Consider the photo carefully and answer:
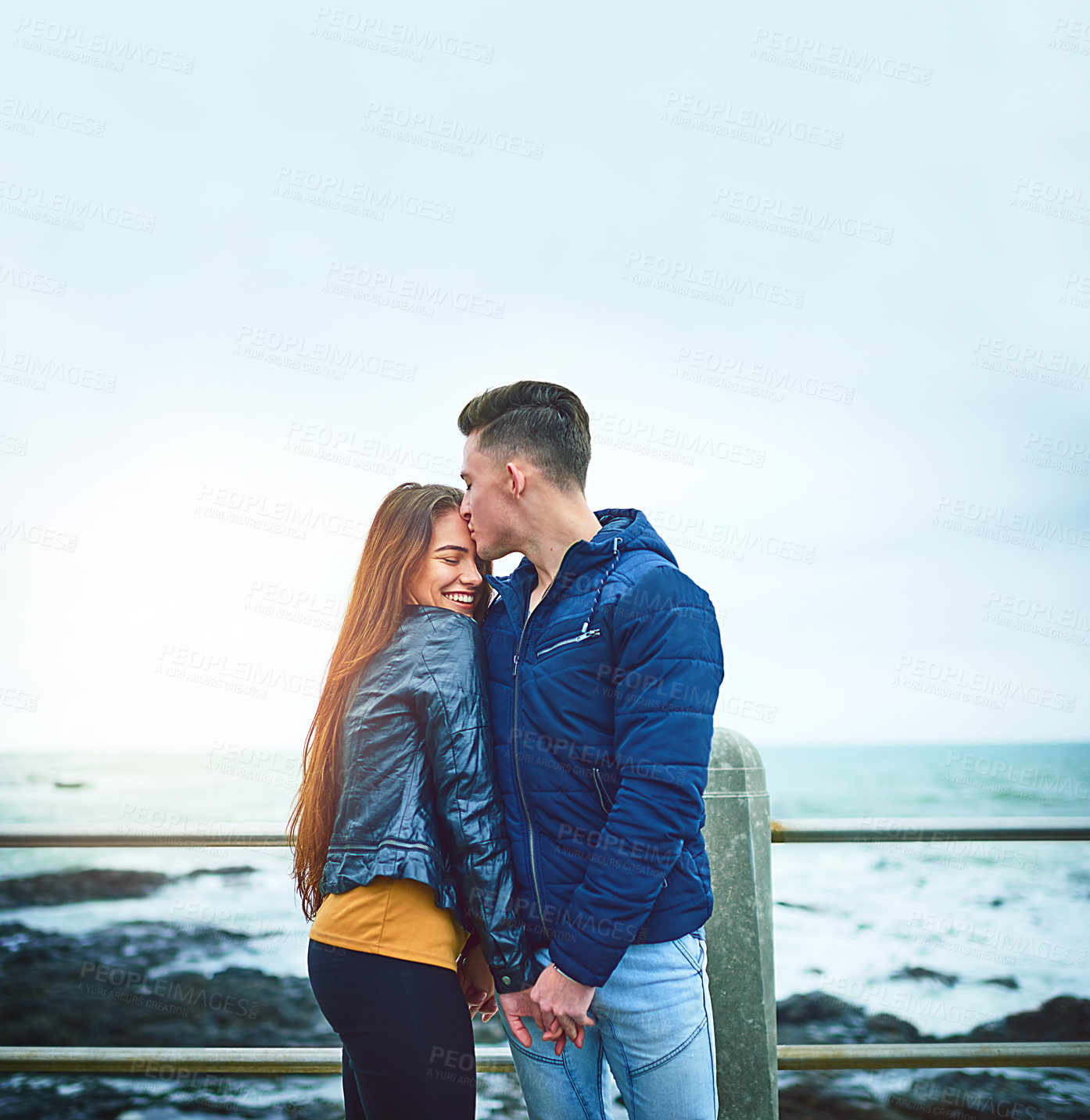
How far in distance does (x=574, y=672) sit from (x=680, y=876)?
466 mm

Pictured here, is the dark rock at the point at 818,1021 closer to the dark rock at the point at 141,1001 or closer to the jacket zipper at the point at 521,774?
the dark rock at the point at 141,1001

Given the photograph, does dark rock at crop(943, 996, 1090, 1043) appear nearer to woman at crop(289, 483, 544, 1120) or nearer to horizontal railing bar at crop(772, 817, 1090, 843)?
horizontal railing bar at crop(772, 817, 1090, 843)

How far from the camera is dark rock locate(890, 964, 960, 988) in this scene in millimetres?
14467

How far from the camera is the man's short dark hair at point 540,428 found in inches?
75.4

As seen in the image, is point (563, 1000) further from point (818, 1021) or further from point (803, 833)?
point (818, 1021)

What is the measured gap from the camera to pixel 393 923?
1635 mm

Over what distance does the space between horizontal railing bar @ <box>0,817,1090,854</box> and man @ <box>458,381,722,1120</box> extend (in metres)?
0.70

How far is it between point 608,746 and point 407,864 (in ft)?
1.55

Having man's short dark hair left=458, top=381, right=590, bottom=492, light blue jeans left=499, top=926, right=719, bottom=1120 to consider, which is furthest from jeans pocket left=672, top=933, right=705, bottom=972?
man's short dark hair left=458, top=381, right=590, bottom=492

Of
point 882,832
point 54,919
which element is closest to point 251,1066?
point 882,832

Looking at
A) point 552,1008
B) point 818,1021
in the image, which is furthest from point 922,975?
point 552,1008

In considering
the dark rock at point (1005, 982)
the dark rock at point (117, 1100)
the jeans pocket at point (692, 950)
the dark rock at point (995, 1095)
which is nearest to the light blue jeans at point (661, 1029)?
the jeans pocket at point (692, 950)

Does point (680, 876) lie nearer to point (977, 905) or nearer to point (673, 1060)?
point (673, 1060)

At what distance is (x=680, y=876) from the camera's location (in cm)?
164
